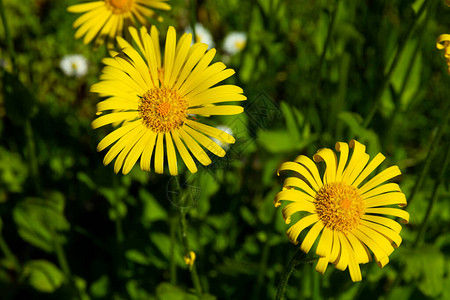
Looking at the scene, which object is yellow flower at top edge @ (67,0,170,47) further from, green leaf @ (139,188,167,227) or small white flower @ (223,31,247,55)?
small white flower @ (223,31,247,55)

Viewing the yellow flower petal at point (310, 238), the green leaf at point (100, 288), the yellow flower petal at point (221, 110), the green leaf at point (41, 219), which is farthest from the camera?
the green leaf at point (100, 288)

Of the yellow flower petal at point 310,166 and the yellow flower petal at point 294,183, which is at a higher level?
the yellow flower petal at point 310,166

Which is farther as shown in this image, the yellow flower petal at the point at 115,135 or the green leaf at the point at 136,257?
the green leaf at the point at 136,257

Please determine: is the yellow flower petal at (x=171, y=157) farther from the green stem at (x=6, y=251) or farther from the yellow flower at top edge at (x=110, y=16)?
the green stem at (x=6, y=251)

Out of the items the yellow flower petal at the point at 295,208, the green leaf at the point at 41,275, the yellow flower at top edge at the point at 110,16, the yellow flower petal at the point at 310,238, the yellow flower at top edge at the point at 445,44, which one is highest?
the yellow flower at top edge at the point at 110,16

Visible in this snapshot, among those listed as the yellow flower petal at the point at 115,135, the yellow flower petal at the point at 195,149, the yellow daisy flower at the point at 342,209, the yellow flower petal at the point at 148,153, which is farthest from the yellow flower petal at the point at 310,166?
the yellow flower petal at the point at 115,135

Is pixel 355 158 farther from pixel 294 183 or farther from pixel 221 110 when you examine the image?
pixel 221 110

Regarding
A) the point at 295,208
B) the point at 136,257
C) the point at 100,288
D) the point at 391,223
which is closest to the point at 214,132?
the point at 295,208

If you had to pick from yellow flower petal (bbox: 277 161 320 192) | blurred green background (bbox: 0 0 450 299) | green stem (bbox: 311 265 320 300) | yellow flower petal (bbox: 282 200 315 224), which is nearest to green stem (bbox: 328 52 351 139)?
blurred green background (bbox: 0 0 450 299)
